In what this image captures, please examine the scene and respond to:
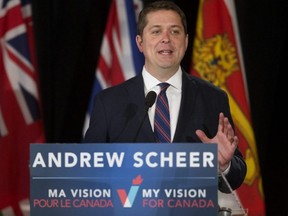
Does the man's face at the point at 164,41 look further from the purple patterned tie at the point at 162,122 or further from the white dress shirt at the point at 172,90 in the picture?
the purple patterned tie at the point at 162,122

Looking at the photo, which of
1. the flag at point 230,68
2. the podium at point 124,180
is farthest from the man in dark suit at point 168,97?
the flag at point 230,68

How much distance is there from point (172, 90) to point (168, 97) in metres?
0.03

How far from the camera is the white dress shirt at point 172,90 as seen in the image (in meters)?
2.14

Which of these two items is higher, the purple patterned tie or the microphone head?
the microphone head

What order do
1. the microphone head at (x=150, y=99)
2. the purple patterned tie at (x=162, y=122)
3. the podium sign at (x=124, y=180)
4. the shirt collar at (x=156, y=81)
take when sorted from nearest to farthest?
the podium sign at (x=124, y=180) → the microphone head at (x=150, y=99) → the purple patterned tie at (x=162, y=122) → the shirt collar at (x=156, y=81)

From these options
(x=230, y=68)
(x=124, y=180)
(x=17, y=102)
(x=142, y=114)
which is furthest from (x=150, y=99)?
(x=17, y=102)

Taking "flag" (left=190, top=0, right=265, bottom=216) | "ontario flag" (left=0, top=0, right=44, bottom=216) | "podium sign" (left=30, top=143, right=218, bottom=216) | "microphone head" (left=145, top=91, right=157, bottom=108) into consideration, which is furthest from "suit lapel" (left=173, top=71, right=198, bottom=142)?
"ontario flag" (left=0, top=0, right=44, bottom=216)

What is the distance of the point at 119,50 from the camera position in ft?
14.3

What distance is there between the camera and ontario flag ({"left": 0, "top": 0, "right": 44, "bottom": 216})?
4.30m

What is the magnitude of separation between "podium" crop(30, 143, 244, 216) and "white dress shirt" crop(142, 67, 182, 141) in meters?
0.35

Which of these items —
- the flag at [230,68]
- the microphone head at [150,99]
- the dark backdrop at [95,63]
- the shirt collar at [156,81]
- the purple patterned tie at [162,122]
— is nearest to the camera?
the microphone head at [150,99]

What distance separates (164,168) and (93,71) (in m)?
2.80

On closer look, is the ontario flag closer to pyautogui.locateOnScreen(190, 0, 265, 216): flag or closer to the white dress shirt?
pyautogui.locateOnScreen(190, 0, 265, 216): flag

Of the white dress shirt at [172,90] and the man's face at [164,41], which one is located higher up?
the man's face at [164,41]
